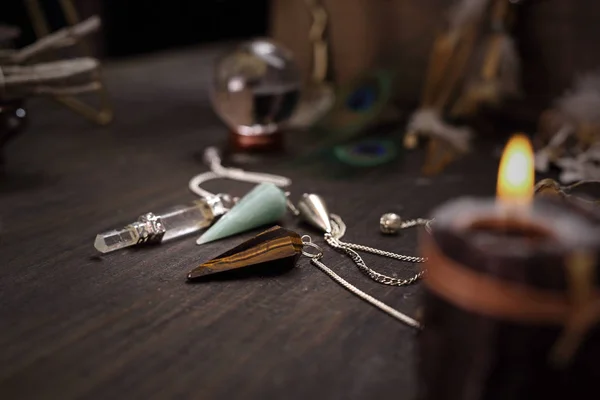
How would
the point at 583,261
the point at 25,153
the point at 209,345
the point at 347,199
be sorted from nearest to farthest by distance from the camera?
the point at 583,261 → the point at 209,345 → the point at 347,199 → the point at 25,153

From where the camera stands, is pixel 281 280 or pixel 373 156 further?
pixel 373 156

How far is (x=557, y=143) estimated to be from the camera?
40.8 inches

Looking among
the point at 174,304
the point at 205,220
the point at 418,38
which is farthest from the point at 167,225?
the point at 418,38

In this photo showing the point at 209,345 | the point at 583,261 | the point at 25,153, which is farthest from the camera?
the point at 25,153

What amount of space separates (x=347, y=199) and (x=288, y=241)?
26cm

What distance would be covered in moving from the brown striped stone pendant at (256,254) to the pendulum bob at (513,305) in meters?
0.25

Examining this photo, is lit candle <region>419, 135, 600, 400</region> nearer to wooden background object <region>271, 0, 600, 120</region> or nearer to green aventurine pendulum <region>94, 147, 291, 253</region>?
green aventurine pendulum <region>94, 147, 291, 253</region>

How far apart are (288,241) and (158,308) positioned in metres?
0.15

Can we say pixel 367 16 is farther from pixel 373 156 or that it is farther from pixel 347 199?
pixel 347 199

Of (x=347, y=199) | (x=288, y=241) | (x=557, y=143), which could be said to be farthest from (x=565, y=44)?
(x=288, y=241)

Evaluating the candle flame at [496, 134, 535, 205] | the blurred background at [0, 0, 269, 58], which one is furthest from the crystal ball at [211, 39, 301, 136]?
the blurred background at [0, 0, 269, 58]

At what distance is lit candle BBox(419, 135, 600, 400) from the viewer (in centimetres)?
39

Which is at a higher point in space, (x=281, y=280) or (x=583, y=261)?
(x=583, y=261)

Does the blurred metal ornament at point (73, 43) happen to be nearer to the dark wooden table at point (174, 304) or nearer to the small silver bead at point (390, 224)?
the dark wooden table at point (174, 304)
